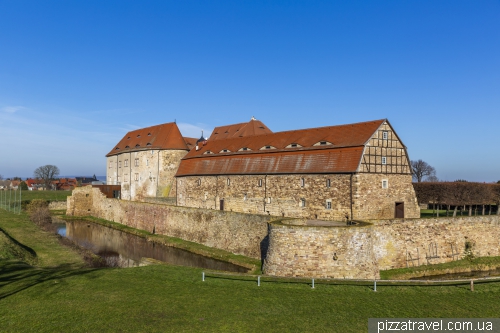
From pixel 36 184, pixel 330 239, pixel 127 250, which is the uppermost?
pixel 36 184

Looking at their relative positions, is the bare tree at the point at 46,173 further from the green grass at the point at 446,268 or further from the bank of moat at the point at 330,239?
the green grass at the point at 446,268

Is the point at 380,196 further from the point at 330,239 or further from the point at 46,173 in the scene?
the point at 46,173

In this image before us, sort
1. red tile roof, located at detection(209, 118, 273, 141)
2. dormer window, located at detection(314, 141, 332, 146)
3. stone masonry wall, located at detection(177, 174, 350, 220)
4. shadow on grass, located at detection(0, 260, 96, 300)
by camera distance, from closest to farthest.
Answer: shadow on grass, located at detection(0, 260, 96, 300), stone masonry wall, located at detection(177, 174, 350, 220), dormer window, located at detection(314, 141, 332, 146), red tile roof, located at detection(209, 118, 273, 141)

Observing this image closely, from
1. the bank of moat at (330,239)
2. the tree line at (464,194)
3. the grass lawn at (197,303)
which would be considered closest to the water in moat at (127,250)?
the bank of moat at (330,239)

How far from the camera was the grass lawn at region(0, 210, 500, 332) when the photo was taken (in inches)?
460

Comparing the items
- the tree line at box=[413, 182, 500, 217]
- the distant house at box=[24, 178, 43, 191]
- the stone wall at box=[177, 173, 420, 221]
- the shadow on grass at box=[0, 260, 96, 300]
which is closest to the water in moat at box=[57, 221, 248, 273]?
the shadow on grass at box=[0, 260, 96, 300]

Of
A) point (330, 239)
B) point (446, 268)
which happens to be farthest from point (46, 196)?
point (446, 268)

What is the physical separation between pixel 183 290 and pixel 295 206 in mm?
16562

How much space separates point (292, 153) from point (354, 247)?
49.1ft

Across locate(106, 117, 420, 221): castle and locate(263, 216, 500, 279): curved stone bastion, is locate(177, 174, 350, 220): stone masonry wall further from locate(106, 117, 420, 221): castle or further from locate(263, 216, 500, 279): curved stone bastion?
locate(263, 216, 500, 279): curved stone bastion

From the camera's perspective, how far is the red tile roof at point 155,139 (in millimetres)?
49594

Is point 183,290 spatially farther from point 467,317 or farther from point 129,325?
point 467,317

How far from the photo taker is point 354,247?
18.4 m

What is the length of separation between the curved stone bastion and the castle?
178 inches
